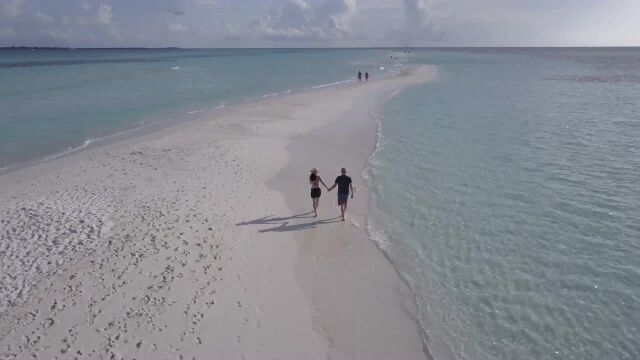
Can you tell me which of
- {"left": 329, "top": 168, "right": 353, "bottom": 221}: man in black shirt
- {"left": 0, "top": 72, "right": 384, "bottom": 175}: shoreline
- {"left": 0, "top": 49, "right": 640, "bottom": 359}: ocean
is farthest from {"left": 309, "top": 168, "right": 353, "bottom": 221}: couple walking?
{"left": 0, "top": 72, "right": 384, "bottom": 175}: shoreline

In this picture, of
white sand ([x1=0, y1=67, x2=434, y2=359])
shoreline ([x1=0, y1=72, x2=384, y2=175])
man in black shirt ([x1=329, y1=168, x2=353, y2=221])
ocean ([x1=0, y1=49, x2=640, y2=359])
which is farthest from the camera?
shoreline ([x1=0, y1=72, x2=384, y2=175])

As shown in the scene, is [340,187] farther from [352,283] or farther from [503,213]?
[503,213]

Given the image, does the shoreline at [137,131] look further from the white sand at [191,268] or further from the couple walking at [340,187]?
the couple walking at [340,187]

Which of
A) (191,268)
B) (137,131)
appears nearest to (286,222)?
(191,268)

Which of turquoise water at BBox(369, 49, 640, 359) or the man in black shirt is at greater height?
the man in black shirt

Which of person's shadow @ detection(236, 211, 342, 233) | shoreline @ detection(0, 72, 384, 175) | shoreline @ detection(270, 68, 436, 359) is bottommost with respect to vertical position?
shoreline @ detection(270, 68, 436, 359)

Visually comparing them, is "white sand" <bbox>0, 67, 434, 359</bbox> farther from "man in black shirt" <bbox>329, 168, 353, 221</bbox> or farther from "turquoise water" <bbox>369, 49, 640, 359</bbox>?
"turquoise water" <bbox>369, 49, 640, 359</bbox>

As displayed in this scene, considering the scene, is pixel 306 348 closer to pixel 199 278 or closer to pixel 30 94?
pixel 199 278
